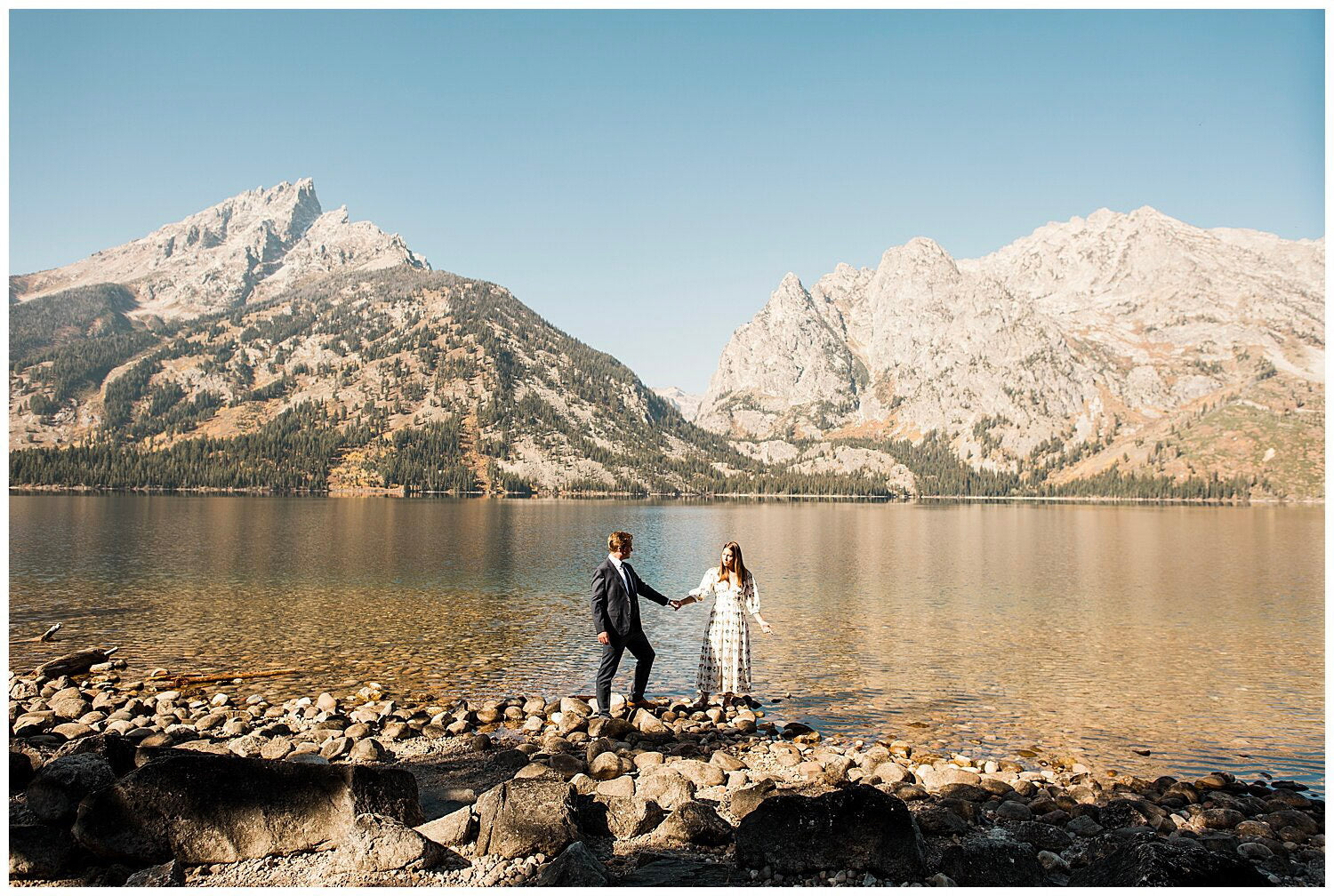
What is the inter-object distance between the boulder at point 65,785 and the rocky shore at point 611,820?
1.0 inches

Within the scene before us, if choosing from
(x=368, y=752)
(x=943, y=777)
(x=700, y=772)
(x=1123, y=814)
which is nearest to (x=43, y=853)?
(x=368, y=752)

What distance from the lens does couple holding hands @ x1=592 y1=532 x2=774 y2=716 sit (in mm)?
17641

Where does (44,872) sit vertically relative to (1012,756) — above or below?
above

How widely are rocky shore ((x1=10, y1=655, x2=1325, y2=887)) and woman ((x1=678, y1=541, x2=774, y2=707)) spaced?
4.21 metres

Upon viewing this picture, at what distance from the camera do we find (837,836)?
9555 millimetres

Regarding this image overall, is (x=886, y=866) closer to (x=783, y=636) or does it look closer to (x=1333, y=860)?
(x=1333, y=860)

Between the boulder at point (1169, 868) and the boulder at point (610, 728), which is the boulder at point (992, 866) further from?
the boulder at point (610, 728)

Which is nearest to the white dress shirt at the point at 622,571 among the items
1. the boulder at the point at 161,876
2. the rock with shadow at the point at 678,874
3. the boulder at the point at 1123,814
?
the rock with shadow at the point at 678,874

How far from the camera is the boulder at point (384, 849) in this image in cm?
913

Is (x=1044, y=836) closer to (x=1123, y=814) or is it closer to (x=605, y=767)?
(x=1123, y=814)

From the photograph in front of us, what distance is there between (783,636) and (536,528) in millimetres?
76306

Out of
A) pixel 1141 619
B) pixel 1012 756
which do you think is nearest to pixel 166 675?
pixel 1012 756

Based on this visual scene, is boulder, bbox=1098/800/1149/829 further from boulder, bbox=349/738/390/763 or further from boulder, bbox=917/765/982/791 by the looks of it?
boulder, bbox=349/738/390/763

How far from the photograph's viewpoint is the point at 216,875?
30.1 feet
